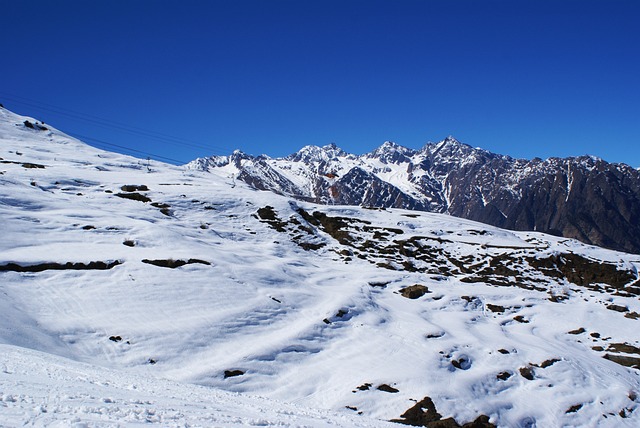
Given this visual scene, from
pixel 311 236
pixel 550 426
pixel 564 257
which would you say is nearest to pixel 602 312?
pixel 564 257

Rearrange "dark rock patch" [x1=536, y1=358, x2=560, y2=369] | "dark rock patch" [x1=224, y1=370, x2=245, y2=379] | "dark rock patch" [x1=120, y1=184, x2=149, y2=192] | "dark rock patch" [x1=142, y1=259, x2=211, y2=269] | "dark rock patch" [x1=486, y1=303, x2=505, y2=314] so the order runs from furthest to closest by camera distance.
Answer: "dark rock patch" [x1=120, y1=184, x2=149, y2=192]
"dark rock patch" [x1=486, y1=303, x2=505, y2=314]
"dark rock patch" [x1=142, y1=259, x2=211, y2=269]
"dark rock patch" [x1=536, y1=358, x2=560, y2=369]
"dark rock patch" [x1=224, y1=370, x2=245, y2=379]

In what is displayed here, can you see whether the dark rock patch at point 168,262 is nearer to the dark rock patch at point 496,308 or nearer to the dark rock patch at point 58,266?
the dark rock patch at point 58,266

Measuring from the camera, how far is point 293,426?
1090cm

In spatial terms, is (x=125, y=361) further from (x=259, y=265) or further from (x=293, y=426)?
(x=259, y=265)

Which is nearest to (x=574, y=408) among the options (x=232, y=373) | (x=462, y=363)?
(x=462, y=363)

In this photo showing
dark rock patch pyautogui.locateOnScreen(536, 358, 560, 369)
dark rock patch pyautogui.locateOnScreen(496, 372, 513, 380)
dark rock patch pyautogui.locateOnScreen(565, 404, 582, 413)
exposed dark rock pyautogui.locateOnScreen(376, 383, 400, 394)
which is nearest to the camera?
exposed dark rock pyautogui.locateOnScreen(376, 383, 400, 394)

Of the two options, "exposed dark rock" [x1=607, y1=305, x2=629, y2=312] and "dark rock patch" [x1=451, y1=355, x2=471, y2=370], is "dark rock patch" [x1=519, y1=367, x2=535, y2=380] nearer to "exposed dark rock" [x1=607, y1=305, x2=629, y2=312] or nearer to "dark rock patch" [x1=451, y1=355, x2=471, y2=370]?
"dark rock patch" [x1=451, y1=355, x2=471, y2=370]

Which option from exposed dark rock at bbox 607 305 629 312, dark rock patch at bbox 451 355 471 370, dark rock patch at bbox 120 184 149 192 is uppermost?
dark rock patch at bbox 120 184 149 192

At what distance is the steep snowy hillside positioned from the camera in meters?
13.9

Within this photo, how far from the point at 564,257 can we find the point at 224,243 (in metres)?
46.0

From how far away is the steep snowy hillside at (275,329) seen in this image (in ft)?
45.6

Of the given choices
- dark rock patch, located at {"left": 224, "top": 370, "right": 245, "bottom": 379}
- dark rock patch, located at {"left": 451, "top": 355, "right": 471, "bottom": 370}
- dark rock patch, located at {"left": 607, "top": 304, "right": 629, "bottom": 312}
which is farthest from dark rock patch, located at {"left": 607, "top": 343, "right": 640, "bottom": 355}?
dark rock patch, located at {"left": 224, "top": 370, "right": 245, "bottom": 379}

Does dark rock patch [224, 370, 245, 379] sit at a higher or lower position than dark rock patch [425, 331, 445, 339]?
lower

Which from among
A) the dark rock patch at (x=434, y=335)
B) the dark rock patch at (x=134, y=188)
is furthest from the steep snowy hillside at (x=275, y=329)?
the dark rock patch at (x=134, y=188)
